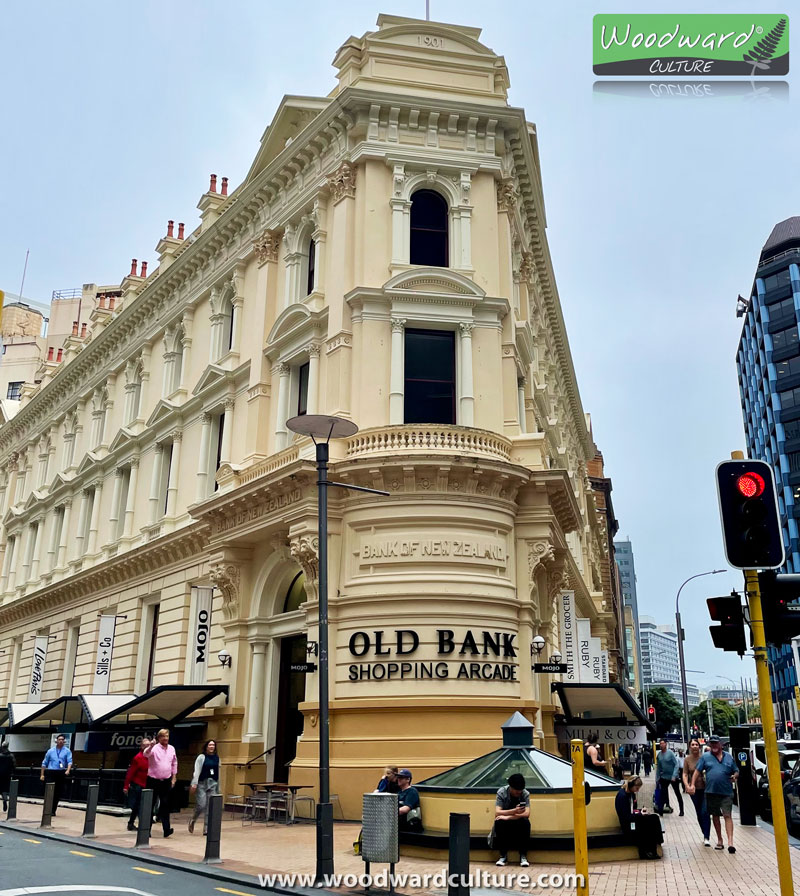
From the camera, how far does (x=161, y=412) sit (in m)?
31.1

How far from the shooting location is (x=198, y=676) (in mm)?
24234

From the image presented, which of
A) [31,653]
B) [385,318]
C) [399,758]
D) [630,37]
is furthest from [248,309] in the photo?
[31,653]

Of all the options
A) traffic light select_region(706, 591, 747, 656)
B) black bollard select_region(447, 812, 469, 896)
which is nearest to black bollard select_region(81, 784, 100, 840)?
black bollard select_region(447, 812, 469, 896)

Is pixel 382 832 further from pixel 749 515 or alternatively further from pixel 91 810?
pixel 91 810

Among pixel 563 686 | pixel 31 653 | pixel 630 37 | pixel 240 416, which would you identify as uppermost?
pixel 630 37

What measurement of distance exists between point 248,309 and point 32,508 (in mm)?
21352

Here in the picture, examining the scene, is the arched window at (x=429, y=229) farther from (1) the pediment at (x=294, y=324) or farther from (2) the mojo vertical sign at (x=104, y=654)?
(2) the mojo vertical sign at (x=104, y=654)

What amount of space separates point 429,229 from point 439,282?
2.06 m

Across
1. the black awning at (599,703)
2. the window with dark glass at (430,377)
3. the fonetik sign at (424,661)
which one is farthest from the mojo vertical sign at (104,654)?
the black awning at (599,703)

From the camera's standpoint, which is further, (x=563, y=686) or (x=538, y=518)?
(x=563, y=686)

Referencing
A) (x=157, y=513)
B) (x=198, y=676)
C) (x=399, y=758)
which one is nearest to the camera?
(x=399, y=758)

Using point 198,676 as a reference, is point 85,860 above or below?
below

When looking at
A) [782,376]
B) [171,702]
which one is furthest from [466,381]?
[782,376]

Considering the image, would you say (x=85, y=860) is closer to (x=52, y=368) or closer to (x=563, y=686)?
(x=563, y=686)
